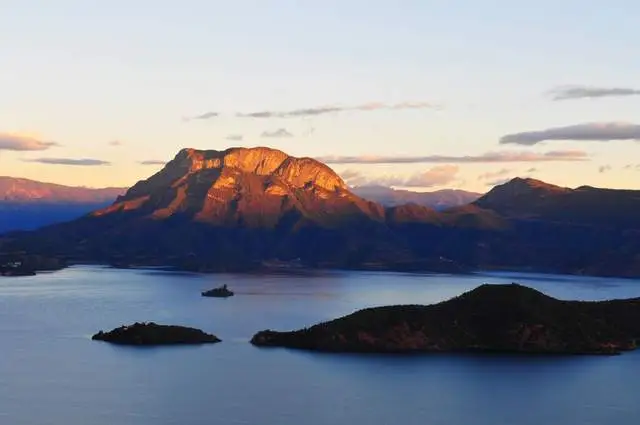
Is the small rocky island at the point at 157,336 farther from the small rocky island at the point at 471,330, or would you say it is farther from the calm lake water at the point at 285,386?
the small rocky island at the point at 471,330

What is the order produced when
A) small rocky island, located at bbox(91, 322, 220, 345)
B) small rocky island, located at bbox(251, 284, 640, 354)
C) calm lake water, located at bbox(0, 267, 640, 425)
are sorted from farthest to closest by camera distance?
small rocky island, located at bbox(91, 322, 220, 345) → small rocky island, located at bbox(251, 284, 640, 354) → calm lake water, located at bbox(0, 267, 640, 425)

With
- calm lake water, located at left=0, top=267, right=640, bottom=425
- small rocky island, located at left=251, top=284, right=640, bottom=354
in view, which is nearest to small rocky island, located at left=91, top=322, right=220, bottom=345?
calm lake water, located at left=0, top=267, right=640, bottom=425

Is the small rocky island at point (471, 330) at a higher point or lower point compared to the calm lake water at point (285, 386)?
higher

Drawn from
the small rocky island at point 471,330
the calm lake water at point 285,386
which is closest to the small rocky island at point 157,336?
the calm lake water at point 285,386

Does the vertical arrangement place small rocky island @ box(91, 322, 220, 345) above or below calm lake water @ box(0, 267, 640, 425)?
above

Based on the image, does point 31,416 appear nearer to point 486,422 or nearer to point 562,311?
point 486,422

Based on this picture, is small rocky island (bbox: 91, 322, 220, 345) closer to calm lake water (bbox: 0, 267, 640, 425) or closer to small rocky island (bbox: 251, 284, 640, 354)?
calm lake water (bbox: 0, 267, 640, 425)

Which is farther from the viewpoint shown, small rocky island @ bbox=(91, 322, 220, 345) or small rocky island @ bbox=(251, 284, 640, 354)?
A: small rocky island @ bbox=(91, 322, 220, 345)

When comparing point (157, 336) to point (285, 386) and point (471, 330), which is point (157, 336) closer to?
point (285, 386)
